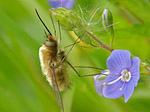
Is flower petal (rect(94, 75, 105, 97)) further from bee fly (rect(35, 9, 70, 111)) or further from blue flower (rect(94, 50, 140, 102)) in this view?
bee fly (rect(35, 9, 70, 111))

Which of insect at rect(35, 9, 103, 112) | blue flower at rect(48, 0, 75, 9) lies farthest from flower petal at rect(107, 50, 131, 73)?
blue flower at rect(48, 0, 75, 9)

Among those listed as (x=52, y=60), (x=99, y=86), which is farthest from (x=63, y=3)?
(x=99, y=86)

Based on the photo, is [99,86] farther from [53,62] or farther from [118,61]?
[53,62]

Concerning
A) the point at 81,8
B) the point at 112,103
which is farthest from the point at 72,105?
the point at 81,8

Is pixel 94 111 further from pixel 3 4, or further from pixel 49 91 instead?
Result: pixel 3 4

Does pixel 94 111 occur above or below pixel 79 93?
below

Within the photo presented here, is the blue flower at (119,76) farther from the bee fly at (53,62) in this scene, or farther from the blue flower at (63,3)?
the blue flower at (63,3)
